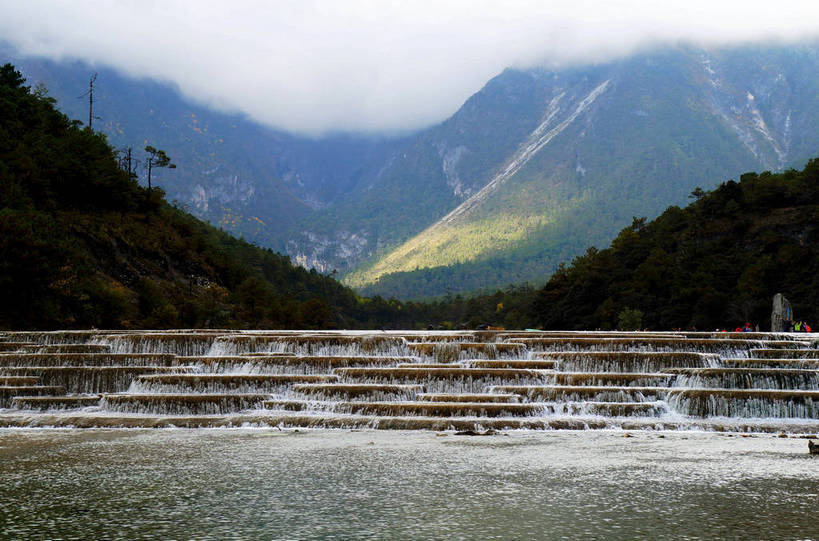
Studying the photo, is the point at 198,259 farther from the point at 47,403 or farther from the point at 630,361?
the point at 630,361

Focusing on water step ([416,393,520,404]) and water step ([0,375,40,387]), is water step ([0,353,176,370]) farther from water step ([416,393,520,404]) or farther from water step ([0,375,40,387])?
water step ([416,393,520,404])

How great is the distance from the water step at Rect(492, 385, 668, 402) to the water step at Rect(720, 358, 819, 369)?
4.75 meters

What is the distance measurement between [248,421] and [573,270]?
312ft

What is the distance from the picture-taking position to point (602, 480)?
637 inches

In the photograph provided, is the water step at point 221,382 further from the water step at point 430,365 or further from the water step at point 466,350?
the water step at point 466,350

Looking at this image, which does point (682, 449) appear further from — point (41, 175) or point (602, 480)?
point (41, 175)

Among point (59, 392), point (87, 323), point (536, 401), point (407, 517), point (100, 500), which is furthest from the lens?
point (87, 323)

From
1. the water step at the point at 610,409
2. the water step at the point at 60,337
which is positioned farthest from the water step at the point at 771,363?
the water step at the point at 60,337

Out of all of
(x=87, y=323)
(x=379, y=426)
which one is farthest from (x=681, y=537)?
(x=87, y=323)

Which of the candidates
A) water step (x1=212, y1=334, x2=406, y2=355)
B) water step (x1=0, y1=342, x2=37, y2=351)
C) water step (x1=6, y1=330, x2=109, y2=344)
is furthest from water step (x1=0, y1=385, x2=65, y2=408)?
water step (x1=6, y1=330, x2=109, y2=344)

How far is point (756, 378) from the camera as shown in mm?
28375

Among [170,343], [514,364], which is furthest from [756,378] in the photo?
A: [170,343]

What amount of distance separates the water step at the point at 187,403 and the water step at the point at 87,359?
5.58 metres

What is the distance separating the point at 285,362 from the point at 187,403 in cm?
571
